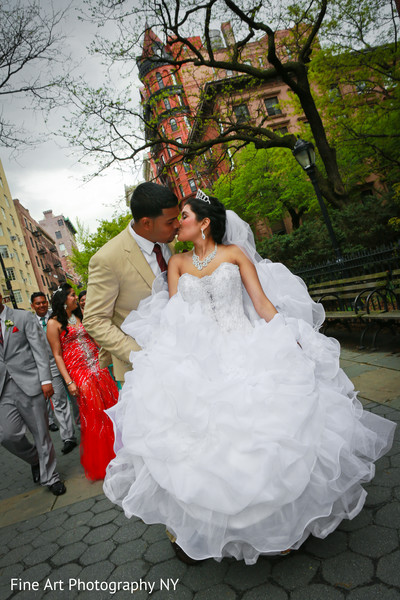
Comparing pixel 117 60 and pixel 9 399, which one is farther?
pixel 117 60

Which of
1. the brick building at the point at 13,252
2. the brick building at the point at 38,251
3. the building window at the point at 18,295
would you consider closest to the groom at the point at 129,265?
the brick building at the point at 13,252

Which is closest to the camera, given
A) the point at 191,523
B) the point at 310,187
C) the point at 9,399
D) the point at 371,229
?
the point at 191,523

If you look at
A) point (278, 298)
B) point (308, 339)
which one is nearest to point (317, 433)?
point (308, 339)

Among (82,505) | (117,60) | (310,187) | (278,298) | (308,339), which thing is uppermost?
(117,60)

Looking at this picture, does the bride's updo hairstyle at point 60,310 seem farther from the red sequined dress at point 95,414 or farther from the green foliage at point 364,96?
the green foliage at point 364,96

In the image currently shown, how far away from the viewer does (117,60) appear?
39.0 feet

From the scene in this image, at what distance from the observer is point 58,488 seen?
13.3ft

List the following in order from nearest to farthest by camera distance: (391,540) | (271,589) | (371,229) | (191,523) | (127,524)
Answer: (191,523) → (271,589) → (391,540) → (127,524) → (371,229)

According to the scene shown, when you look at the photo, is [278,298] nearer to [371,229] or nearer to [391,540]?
[391,540]

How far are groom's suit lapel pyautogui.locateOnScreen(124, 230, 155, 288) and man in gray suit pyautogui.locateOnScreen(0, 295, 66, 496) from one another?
80.3 inches

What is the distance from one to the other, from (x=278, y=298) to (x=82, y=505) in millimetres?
2779

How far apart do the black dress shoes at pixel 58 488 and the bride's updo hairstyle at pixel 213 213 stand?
3142 millimetres

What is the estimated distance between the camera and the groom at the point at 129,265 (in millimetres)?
2775

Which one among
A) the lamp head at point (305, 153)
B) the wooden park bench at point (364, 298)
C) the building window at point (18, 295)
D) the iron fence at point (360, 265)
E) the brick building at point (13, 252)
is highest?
the brick building at point (13, 252)
